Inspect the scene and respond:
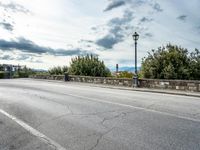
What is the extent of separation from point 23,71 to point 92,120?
47.6 metres

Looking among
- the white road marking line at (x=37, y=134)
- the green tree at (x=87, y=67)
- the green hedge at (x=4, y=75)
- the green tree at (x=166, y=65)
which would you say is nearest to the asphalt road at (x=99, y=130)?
the white road marking line at (x=37, y=134)

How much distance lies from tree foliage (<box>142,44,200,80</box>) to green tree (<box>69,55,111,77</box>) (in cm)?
1155

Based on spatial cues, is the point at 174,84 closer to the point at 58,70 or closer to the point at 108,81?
the point at 108,81

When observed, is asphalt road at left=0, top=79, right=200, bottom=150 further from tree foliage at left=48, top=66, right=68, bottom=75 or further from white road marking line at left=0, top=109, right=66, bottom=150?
tree foliage at left=48, top=66, right=68, bottom=75

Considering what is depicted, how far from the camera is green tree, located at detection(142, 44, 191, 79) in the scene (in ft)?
86.2

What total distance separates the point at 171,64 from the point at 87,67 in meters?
14.8

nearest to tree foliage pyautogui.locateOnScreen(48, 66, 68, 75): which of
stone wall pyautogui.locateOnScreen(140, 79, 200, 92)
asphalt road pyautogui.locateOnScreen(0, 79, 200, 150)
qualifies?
stone wall pyautogui.locateOnScreen(140, 79, 200, 92)

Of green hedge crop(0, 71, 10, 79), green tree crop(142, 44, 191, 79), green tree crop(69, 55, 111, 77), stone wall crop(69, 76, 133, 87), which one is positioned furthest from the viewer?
green hedge crop(0, 71, 10, 79)

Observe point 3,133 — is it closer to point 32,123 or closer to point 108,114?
point 32,123

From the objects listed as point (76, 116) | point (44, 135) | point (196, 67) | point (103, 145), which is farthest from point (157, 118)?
point (196, 67)

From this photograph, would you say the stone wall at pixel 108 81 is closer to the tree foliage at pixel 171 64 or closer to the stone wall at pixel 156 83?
the stone wall at pixel 156 83

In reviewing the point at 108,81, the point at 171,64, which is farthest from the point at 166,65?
the point at 108,81

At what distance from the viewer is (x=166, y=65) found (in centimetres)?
2658

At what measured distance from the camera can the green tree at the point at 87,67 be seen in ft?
123
